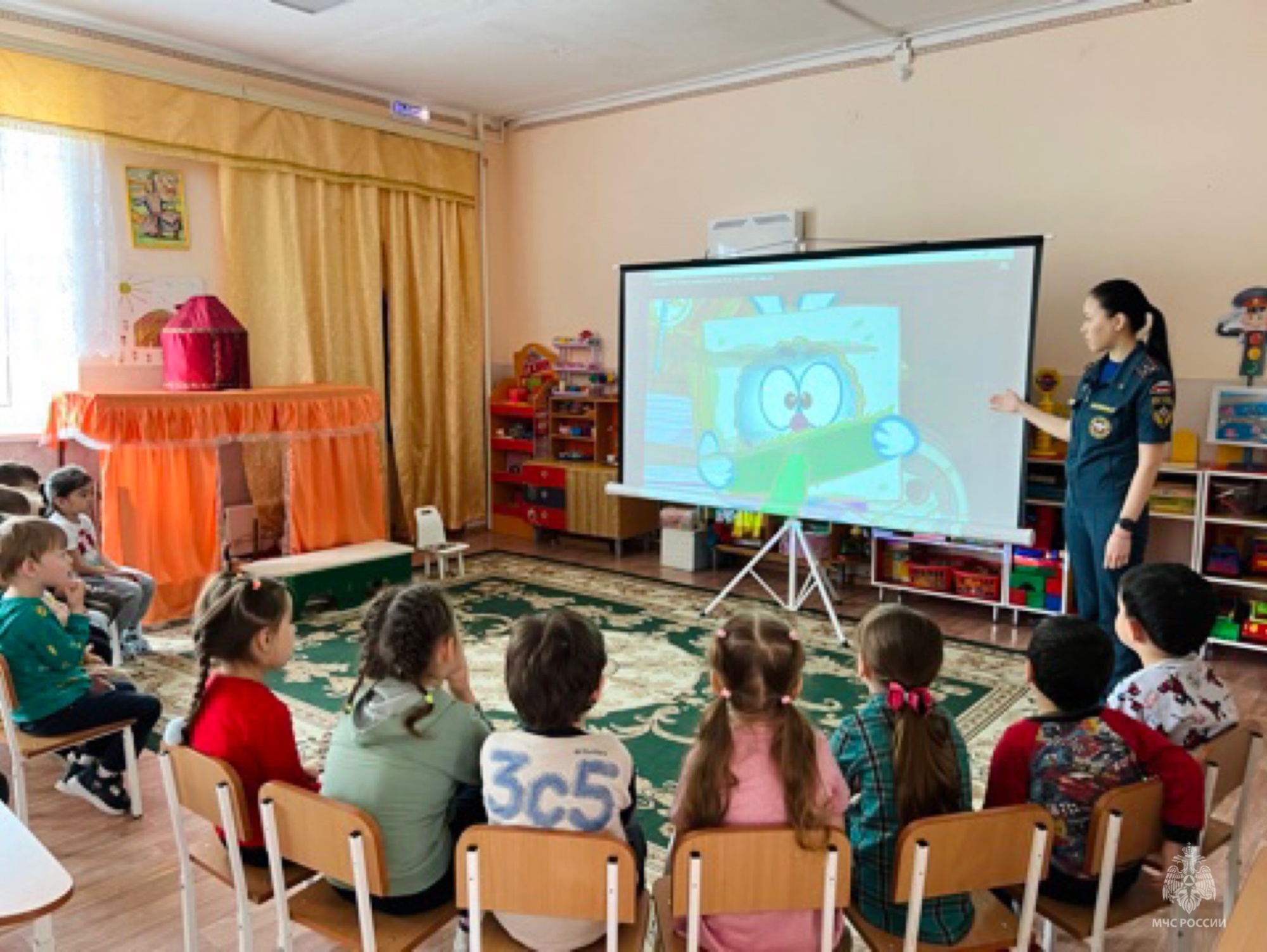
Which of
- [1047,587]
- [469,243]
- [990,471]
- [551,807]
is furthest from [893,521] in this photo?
[469,243]

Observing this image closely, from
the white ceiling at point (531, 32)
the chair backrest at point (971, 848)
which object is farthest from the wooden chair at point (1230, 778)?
→ the white ceiling at point (531, 32)

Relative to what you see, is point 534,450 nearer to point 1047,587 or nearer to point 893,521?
point 893,521

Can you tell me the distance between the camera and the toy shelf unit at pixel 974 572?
438 cm

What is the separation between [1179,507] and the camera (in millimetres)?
4043

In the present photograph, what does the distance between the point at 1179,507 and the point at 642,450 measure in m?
2.43

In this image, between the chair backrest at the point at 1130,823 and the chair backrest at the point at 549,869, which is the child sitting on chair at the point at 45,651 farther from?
the chair backrest at the point at 1130,823

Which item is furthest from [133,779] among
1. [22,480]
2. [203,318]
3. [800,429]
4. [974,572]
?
[974,572]

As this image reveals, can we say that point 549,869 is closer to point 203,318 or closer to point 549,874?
point 549,874

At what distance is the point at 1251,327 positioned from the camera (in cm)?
400

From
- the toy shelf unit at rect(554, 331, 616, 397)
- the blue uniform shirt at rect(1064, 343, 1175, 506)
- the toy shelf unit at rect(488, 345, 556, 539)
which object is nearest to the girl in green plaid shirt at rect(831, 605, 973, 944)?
the blue uniform shirt at rect(1064, 343, 1175, 506)

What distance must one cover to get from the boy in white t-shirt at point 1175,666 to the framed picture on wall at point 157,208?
4.81 m

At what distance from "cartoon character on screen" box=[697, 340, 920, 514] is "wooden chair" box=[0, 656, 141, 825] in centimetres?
273

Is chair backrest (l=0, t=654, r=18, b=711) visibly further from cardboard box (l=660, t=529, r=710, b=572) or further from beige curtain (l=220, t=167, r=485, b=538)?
cardboard box (l=660, t=529, r=710, b=572)

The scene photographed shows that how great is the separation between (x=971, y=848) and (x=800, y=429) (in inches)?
115
